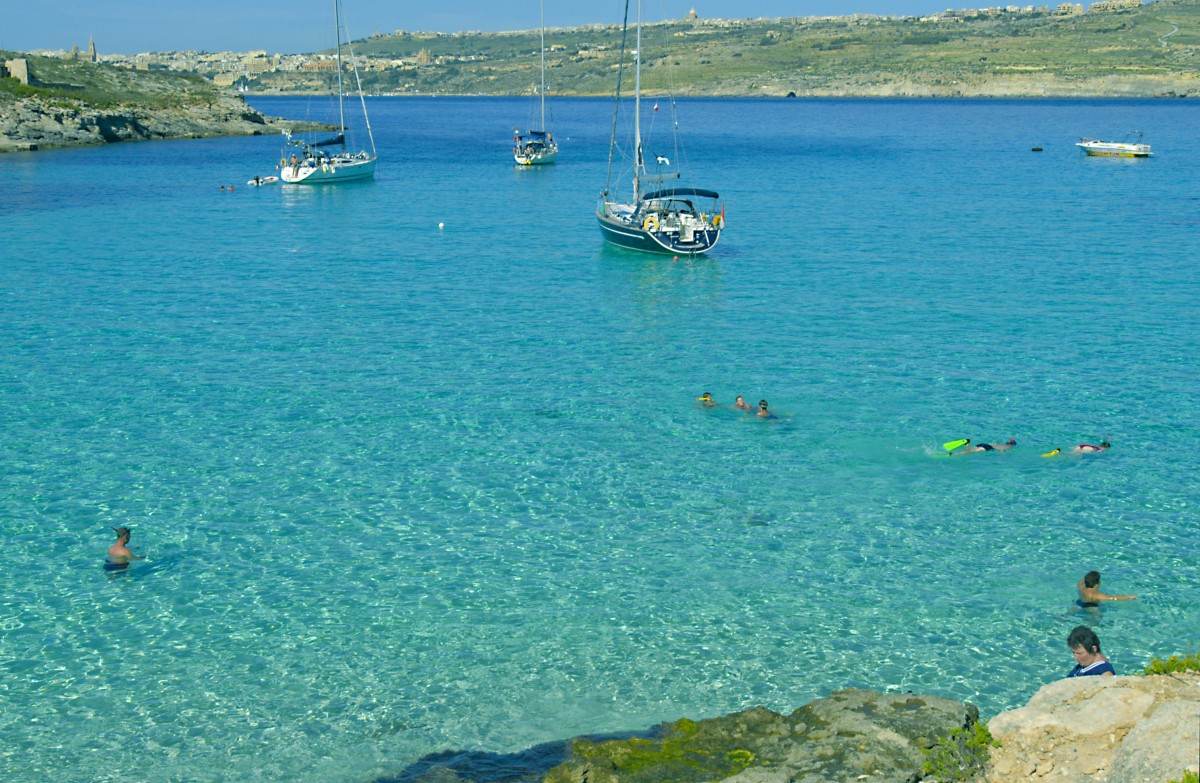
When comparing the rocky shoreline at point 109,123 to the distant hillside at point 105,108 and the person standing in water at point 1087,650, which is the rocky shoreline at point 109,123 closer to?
the distant hillside at point 105,108

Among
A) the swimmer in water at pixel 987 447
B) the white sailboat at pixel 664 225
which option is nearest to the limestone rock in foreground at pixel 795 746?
the swimmer in water at pixel 987 447

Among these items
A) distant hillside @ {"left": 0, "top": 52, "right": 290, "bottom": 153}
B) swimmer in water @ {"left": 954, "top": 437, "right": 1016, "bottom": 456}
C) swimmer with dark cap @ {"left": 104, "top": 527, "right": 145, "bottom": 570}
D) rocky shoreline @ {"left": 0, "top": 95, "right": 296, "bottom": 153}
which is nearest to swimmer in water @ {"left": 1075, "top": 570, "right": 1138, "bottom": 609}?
swimmer in water @ {"left": 954, "top": 437, "right": 1016, "bottom": 456}

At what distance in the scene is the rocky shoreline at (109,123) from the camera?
110 m

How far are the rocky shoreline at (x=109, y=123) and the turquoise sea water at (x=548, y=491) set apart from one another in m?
68.1

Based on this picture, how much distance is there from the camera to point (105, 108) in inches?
4921

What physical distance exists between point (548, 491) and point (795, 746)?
11251 mm

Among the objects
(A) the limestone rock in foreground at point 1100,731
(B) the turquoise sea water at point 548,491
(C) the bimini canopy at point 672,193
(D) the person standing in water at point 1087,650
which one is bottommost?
(B) the turquoise sea water at point 548,491

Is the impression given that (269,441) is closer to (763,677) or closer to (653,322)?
(763,677)

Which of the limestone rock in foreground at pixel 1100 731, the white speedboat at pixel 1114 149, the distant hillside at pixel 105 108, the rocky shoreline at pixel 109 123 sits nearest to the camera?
the limestone rock in foreground at pixel 1100 731

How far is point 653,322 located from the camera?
39.7 m

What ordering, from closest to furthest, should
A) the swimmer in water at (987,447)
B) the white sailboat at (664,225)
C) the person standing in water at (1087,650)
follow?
the person standing in water at (1087,650) < the swimmer in water at (987,447) < the white sailboat at (664,225)

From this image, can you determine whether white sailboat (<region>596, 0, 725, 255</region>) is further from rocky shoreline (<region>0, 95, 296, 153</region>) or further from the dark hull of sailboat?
rocky shoreline (<region>0, 95, 296, 153</region>)

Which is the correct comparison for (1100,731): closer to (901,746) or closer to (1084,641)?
(901,746)

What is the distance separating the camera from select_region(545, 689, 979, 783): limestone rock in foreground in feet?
39.4
